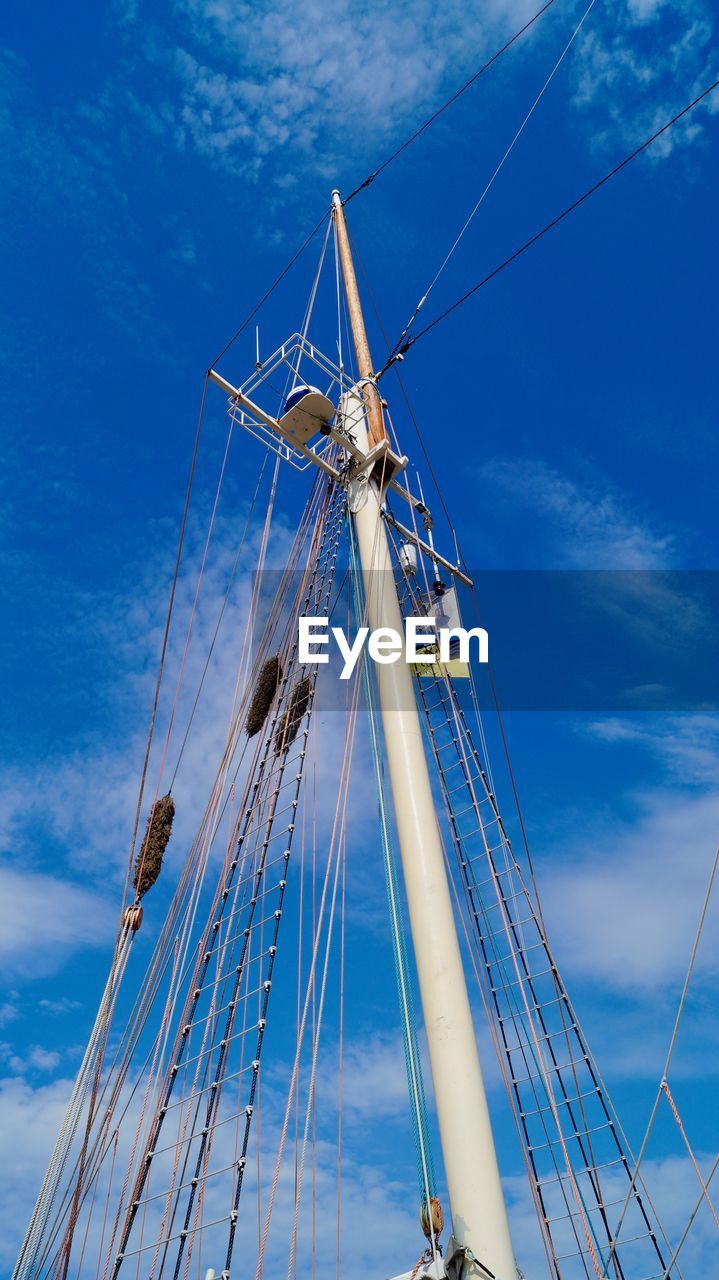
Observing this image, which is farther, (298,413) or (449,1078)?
(298,413)

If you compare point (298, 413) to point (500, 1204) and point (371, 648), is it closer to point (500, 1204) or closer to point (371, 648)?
point (371, 648)

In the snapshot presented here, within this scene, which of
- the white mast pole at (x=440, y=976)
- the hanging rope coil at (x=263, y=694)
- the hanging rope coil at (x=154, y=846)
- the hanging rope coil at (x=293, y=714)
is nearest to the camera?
the white mast pole at (x=440, y=976)

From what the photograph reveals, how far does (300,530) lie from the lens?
14.7 m

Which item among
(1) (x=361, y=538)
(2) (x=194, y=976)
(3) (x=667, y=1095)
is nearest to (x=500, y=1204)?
(3) (x=667, y=1095)

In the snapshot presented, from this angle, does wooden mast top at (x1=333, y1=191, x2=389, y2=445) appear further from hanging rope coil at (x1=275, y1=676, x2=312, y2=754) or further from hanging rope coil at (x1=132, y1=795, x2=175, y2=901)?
hanging rope coil at (x1=132, y1=795, x2=175, y2=901)

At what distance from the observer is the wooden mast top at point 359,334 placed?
12.9 meters

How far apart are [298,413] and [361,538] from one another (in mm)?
2198

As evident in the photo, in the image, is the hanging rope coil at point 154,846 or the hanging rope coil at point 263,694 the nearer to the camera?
the hanging rope coil at point 154,846

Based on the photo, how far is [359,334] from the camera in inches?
563

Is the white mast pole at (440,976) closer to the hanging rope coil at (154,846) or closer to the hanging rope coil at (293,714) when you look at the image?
the hanging rope coil at (293,714)
